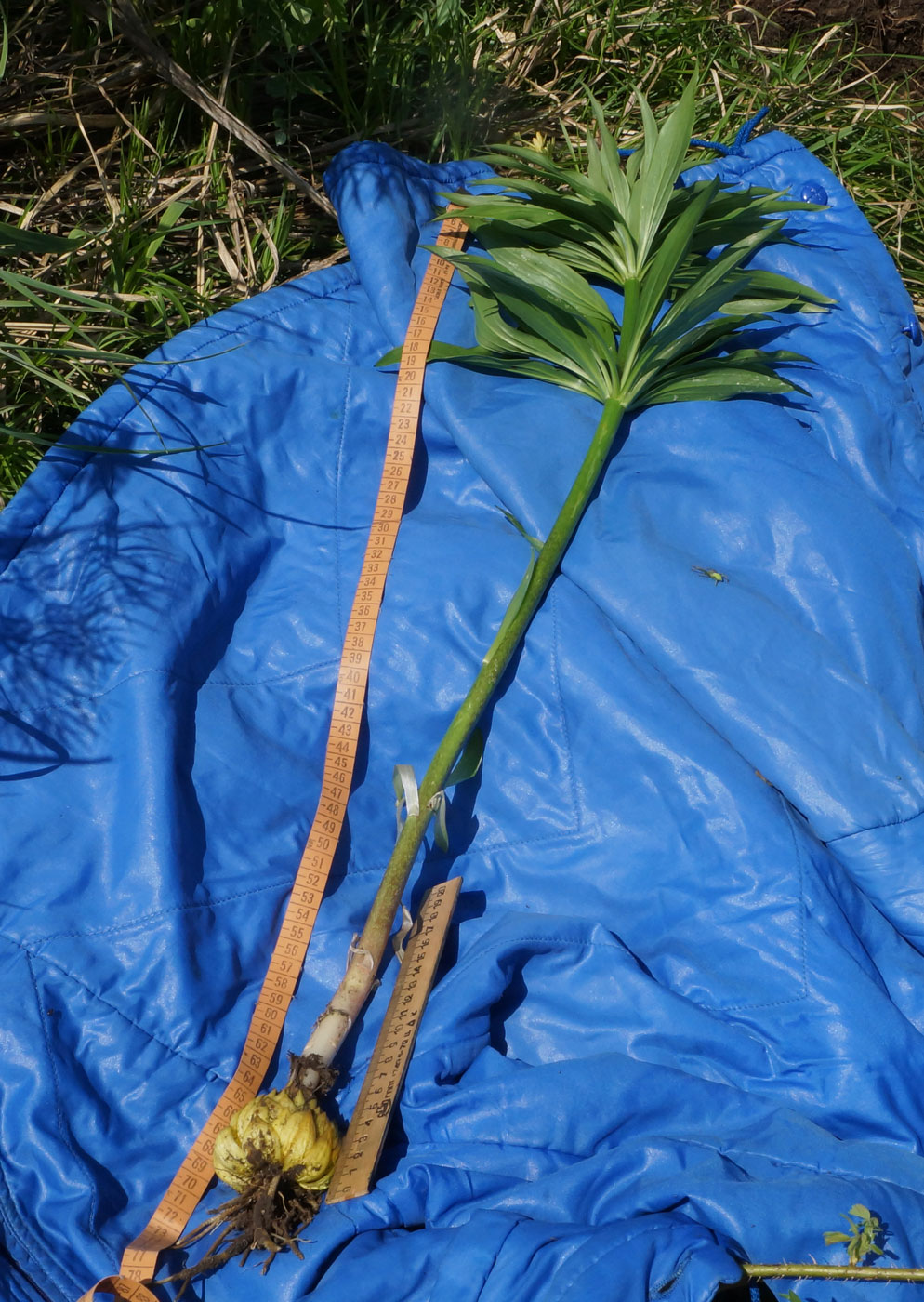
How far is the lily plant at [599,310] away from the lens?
2043mm

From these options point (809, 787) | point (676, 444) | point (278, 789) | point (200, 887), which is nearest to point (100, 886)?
point (200, 887)

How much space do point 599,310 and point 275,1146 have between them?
178cm

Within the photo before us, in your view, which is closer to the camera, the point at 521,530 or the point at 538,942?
the point at 538,942

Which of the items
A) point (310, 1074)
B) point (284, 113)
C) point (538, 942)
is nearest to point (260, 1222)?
point (310, 1074)

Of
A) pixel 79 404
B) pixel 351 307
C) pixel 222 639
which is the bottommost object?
pixel 222 639

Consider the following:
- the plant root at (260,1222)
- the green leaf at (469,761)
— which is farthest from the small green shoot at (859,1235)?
the green leaf at (469,761)

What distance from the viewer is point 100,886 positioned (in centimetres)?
193

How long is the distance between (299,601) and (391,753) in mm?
404

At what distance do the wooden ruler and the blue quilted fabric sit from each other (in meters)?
0.05

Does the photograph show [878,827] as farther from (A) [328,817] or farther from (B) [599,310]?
(B) [599,310]

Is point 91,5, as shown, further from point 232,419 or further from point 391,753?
point 391,753

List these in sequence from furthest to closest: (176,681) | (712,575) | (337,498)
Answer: (337,498) → (712,575) → (176,681)

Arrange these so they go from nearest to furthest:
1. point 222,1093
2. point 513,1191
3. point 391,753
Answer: point 513,1191
point 222,1093
point 391,753

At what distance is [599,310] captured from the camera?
2.17 meters
